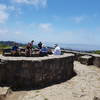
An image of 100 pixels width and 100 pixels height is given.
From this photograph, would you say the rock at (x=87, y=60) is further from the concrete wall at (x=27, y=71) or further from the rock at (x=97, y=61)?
the concrete wall at (x=27, y=71)

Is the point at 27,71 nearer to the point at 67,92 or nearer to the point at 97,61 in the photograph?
the point at 67,92

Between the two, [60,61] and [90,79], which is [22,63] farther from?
[90,79]

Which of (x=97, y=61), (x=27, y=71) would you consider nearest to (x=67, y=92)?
(x=27, y=71)

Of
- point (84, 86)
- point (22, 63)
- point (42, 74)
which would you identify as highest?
point (22, 63)

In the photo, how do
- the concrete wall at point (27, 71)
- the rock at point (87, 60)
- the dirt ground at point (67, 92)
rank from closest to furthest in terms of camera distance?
the dirt ground at point (67, 92) → the concrete wall at point (27, 71) → the rock at point (87, 60)

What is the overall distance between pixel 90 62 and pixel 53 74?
6586 mm

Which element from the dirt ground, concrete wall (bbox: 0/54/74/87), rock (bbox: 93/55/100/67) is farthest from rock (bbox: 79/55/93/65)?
concrete wall (bbox: 0/54/74/87)

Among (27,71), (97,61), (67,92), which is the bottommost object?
(67,92)

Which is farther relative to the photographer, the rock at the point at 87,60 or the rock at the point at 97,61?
the rock at the point at 87,60

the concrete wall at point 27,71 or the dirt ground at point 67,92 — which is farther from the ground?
the concrete wall at point 27,71

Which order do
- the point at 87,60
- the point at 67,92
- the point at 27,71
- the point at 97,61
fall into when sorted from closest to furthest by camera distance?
the point at 67,92, the point at 27,71, the point at 97,61, the point at 87,60

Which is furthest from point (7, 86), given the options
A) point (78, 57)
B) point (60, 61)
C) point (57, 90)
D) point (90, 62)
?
point (78, 57)

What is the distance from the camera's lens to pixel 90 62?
49.2 ft

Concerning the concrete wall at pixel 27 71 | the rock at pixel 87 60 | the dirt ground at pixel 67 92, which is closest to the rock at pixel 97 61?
the rock at pixel 87 60
